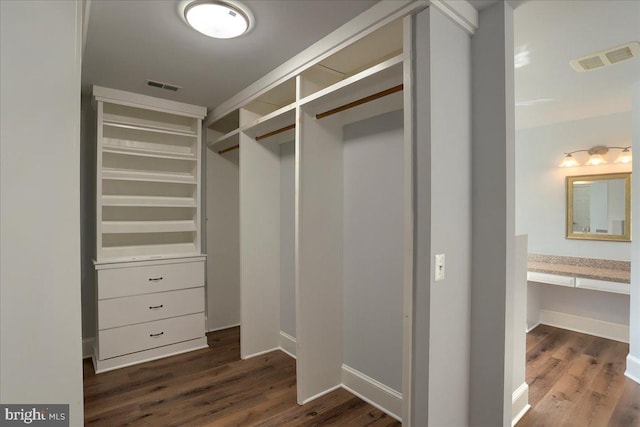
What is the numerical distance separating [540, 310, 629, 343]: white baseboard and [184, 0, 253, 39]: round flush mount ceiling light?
4501 millimetres

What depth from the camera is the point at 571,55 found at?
2.20 metres

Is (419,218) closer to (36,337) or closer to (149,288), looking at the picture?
(36,337)

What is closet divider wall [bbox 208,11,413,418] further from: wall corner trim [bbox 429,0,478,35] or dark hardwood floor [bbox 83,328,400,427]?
wall corner trim [bbox 429,0,478,35]

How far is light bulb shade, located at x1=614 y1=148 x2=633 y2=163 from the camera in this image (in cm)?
340

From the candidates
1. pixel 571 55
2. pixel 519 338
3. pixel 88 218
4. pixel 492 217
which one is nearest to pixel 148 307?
pixel 88 218

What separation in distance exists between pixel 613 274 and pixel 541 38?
2680 millimetres

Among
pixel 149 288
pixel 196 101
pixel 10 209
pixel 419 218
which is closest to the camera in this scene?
pixel 10 209

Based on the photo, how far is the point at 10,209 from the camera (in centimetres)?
51

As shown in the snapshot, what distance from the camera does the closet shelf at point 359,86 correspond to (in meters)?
1.66

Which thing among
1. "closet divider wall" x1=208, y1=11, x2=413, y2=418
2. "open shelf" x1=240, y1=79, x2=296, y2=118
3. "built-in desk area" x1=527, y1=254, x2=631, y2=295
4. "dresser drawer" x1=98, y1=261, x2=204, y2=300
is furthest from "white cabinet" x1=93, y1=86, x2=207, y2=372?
"built-in desk area" x1=527, y1=254, x2=631, y2=295

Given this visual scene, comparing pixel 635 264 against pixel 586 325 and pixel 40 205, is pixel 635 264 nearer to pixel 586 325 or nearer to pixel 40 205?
pixel 586 325

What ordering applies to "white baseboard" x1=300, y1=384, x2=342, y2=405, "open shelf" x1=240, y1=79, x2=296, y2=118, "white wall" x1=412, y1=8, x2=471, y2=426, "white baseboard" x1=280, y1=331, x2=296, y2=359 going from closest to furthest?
"white wall" x1=412, y1=8, x2=471, y2=426 → "white baseboard" x1=300, y1=384, x2=342, y2=405 → "open shelf" x1=240, y1=79, x2=296, y2=118 → "white baseboard" x1=280, y1=331, x2=296, y2=359

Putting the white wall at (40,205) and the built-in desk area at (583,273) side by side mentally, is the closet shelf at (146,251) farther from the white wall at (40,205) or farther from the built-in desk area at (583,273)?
the built-in desk area at (583,273)

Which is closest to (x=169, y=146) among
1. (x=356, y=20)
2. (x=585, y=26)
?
(x=356, y=20)
